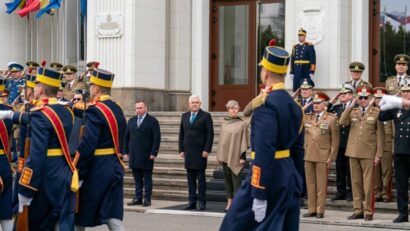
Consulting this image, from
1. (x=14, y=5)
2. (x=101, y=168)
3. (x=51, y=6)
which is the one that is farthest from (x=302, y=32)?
(x=101, y=168)

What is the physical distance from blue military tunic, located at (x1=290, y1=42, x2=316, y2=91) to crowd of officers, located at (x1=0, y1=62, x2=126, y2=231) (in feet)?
30.1

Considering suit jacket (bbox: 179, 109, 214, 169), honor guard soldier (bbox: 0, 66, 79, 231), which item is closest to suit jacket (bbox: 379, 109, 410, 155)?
suit jacket (bbox: 179, 109, 214, 169)

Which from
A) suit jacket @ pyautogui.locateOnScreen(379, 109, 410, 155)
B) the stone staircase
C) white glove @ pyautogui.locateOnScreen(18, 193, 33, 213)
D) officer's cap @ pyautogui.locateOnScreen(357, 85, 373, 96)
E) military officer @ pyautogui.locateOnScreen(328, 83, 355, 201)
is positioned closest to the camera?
white glove @ pyautogui.locateOnScreen(18, 193, 33, 213)

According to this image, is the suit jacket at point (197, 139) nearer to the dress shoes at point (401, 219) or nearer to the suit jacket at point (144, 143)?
the suit jacket at point (144, 143)

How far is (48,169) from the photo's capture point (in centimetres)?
900

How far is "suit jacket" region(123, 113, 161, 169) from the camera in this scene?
16484 millimetres

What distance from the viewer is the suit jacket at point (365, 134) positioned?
14.6 meters

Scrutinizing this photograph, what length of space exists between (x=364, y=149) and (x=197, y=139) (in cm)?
306

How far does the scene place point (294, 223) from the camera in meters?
8.55

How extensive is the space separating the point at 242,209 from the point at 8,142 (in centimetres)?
346

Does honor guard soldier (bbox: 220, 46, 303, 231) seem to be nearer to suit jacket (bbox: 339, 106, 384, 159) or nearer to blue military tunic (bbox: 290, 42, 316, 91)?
suit jacket (bbox: 339, 106, 384, 159)

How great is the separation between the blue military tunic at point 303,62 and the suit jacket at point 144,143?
4112 mm

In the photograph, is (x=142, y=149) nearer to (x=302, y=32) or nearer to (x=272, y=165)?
(x=302, y=32)

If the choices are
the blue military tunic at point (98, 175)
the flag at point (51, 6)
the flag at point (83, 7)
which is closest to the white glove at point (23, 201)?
the blue military tunic at point (98, 175)
